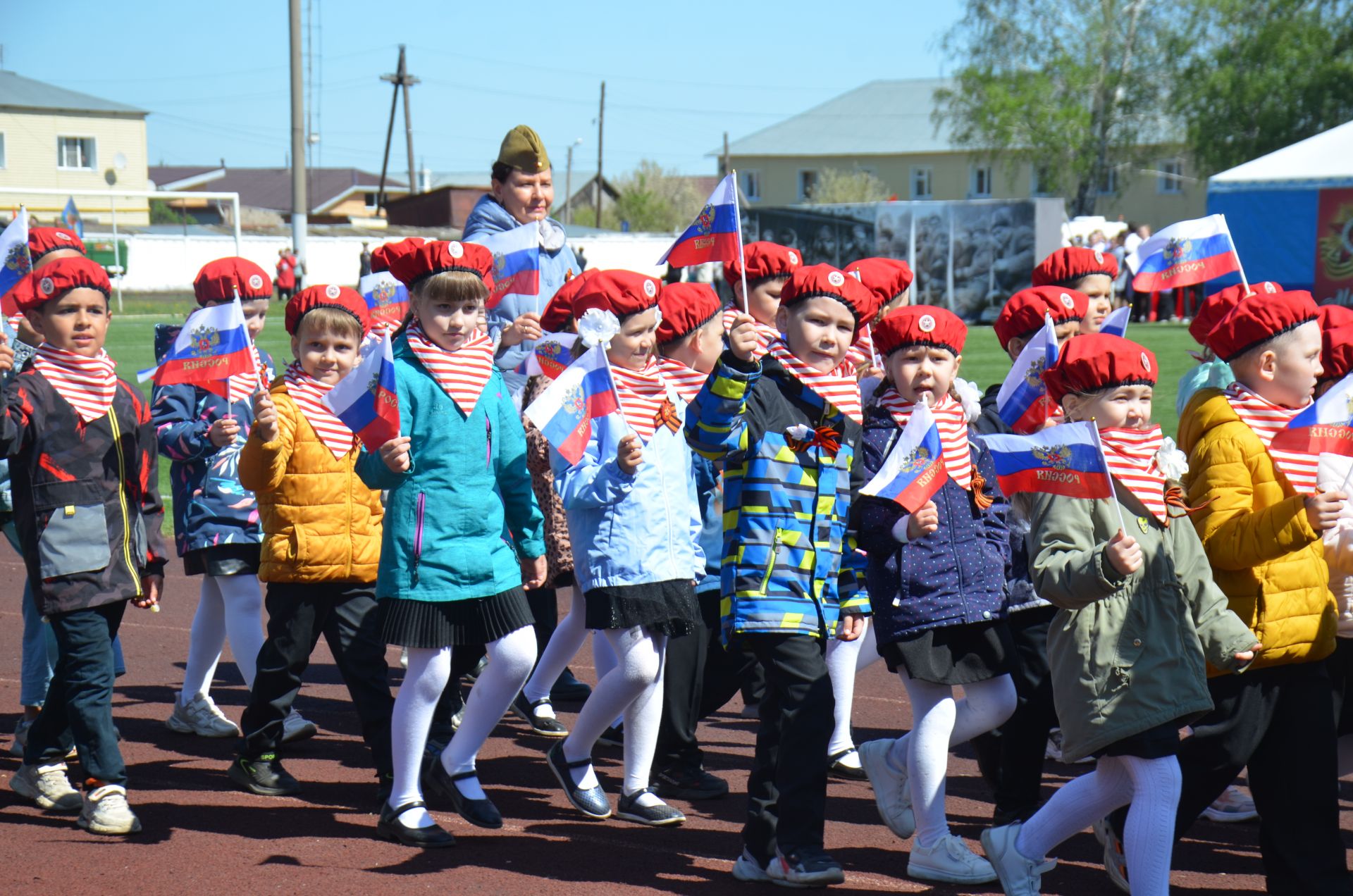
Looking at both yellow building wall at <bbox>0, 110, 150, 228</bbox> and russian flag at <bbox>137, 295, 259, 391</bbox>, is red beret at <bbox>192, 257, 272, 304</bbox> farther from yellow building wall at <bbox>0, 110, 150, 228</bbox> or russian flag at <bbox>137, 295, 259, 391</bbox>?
yellow building wall at <bbox>0, 110, 150, 228</bbox>

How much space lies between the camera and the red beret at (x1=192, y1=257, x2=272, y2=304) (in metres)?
6.22

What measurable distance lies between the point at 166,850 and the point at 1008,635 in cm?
285

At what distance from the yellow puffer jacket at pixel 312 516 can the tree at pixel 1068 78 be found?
58208mm

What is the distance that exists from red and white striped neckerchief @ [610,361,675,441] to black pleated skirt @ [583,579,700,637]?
53cm

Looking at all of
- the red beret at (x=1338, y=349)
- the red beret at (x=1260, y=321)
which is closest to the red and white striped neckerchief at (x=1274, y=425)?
the red beret at (x=1260, y=321)

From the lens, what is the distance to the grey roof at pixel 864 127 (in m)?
82.1

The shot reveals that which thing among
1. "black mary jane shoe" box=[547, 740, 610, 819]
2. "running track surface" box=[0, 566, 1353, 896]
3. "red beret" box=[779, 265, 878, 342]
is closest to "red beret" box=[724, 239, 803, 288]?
"red beret" box=[779, 265, 878, 342]

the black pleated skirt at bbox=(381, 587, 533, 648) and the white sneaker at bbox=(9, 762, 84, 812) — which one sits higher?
the black pleated skirt at bbox=(381, 587, 533, 648)

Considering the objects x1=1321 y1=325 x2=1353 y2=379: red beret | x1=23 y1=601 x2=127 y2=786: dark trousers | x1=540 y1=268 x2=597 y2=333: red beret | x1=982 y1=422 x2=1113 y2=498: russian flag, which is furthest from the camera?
x1=540 y1=268 x2=597 y2=333: red beret

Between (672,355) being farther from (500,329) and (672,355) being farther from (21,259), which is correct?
(21,259)

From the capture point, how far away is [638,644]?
5184 millimetres

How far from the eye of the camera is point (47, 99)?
218 feet

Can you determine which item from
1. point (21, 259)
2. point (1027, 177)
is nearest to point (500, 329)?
point (21, 259)

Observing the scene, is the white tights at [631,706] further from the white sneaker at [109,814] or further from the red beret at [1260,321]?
the red beret at [1260,321]
